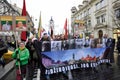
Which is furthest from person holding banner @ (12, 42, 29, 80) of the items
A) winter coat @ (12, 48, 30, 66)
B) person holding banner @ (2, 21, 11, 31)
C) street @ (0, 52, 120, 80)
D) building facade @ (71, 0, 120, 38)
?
building facade @ (71, 0, 120, 38)

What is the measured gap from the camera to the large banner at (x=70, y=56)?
10.8 m

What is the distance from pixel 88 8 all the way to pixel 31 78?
51600 mm

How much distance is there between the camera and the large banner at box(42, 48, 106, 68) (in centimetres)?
1075

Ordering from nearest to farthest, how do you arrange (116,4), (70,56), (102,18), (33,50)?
(33,50)
(70,56)
(116,4)
(102,18)

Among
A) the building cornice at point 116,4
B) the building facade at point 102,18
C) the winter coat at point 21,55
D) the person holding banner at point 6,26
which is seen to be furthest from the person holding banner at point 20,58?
the building cornice at point 116,4

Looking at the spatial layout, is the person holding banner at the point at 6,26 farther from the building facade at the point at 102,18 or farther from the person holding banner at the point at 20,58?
the building facade at the point at 102,18

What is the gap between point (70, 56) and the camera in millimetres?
11664

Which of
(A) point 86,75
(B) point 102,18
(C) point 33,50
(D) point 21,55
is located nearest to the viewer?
(D) point 21,55

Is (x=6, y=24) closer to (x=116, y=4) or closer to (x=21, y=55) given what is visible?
(x=21, y=55)

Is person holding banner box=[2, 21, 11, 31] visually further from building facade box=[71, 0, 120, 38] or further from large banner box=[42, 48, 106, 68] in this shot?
building facade box=[71, 0, 120, 38]

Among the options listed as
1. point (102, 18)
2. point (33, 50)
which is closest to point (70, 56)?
point (33, 50)

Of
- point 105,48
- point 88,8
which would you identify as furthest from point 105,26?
point 105,48

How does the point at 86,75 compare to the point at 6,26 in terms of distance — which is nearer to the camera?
the point at 6,26

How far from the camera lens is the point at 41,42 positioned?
10594 mm
